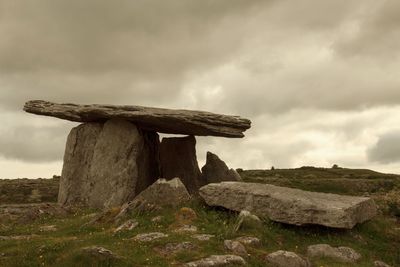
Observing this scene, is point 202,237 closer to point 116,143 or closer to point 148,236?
point 148,236

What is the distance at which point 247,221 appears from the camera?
21781 millimetres

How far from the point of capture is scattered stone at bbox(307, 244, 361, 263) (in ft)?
66.3

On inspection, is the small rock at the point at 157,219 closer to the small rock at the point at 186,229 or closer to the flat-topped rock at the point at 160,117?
the small rock at the point at 186,229

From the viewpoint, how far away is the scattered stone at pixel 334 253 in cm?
2022

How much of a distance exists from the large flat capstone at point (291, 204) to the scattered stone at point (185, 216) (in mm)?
1865

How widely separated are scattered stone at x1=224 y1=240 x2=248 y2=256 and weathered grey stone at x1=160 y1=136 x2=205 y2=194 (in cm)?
1818

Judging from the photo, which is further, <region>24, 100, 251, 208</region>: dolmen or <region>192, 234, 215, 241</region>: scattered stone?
<region>24, 100, 251, 208</region>: dolmen

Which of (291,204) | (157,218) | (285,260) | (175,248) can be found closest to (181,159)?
(157,218)

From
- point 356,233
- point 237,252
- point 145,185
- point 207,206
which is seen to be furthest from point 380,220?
point 145,185

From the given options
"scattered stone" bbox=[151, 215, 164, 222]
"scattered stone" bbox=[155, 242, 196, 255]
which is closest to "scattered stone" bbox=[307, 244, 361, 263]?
"scattered stone" bbox=[155, 242, 196, 255]

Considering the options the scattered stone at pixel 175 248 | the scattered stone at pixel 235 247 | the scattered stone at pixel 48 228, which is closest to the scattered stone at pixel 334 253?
the scattered stone at pixel 235 247

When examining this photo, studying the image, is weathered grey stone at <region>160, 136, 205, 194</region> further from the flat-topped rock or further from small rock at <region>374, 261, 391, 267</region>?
small rock at <region>374, 261, 391, 267</region>

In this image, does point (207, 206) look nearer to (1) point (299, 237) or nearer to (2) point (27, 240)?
(1) point (299, 237)

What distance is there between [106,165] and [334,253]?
16.6m
